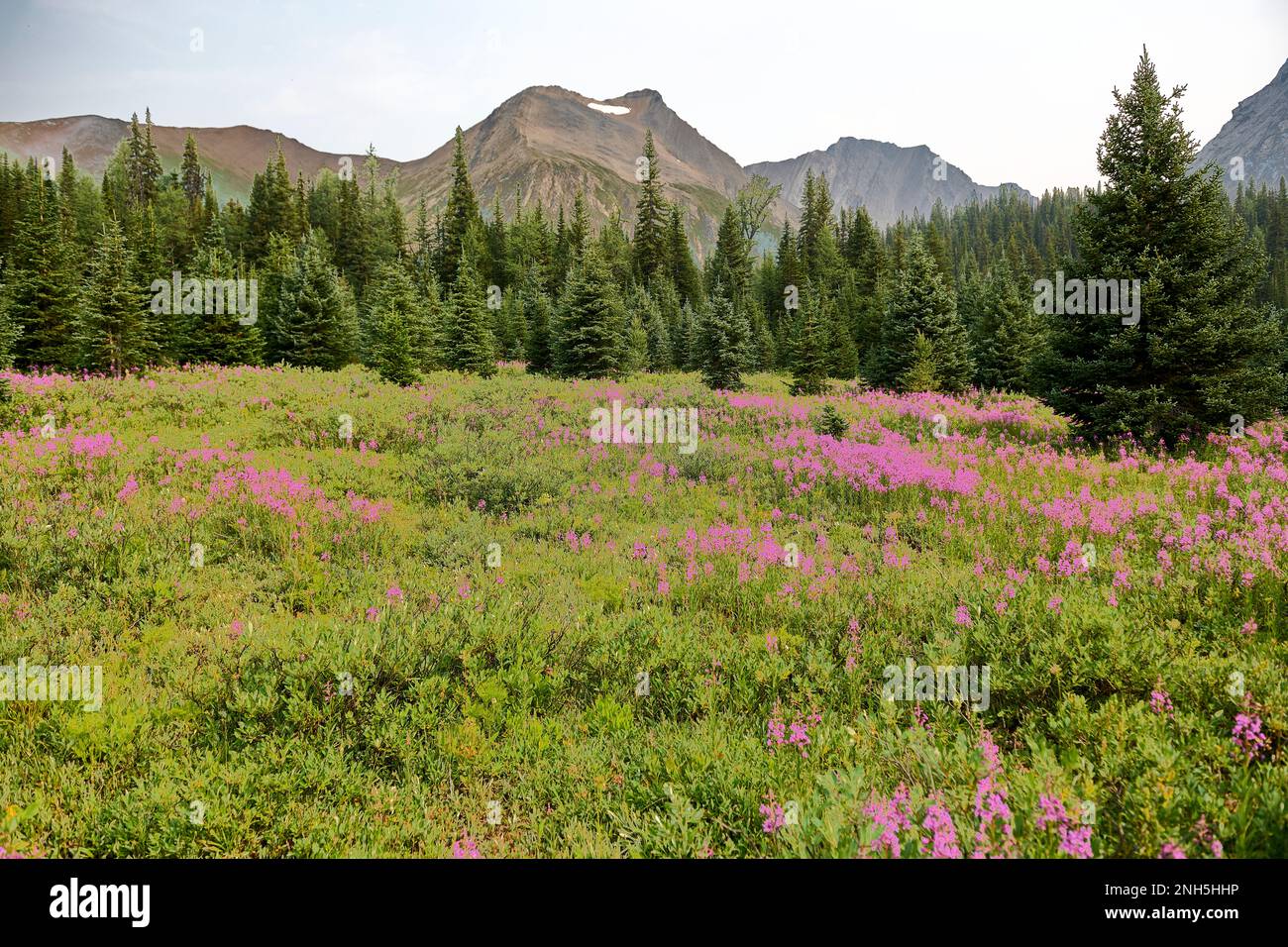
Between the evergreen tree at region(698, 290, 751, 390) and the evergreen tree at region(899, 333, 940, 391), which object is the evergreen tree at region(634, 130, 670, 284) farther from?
the evergreen tree at region(899, 333, 940, 391)

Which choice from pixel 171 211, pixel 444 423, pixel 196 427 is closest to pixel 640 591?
pixel 444 423

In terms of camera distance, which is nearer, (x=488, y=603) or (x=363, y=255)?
(x=488, y=603)

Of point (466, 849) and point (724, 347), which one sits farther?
point (724, 347)


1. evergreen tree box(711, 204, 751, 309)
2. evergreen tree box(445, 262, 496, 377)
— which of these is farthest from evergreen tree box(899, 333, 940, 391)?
evergreen tree box(711, 204, 751, 309)

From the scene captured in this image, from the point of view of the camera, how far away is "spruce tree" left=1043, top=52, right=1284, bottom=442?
463 inches

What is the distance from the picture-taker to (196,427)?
13648 mm

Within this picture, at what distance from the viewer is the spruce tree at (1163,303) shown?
1177 centimetres

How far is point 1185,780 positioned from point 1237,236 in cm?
1510

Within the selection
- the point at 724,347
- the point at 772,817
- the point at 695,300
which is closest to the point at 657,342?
the point at 724,347

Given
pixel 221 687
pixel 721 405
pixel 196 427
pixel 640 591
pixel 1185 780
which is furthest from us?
pixel 721 405

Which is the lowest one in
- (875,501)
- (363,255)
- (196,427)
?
(875,501)

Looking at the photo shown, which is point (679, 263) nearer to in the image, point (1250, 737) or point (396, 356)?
point (396, 356)

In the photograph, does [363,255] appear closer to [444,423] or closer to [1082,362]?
[444,423]

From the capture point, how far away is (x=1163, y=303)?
12.1m
